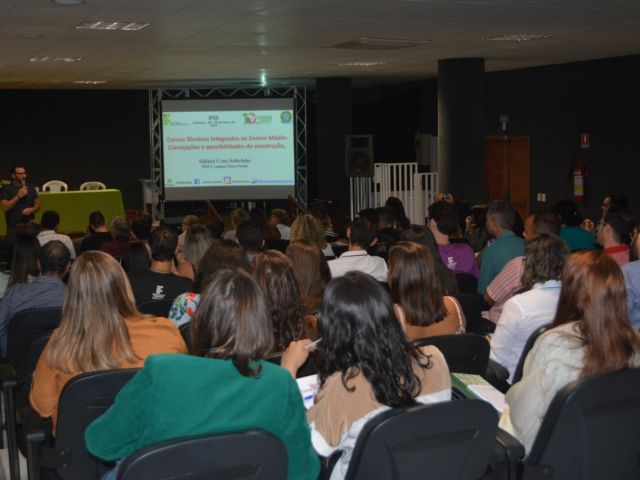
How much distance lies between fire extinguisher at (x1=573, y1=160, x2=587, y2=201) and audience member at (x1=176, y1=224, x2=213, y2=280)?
8.41m

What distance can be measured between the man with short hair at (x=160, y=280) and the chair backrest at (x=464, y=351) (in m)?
2.15

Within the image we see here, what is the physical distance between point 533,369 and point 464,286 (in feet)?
9.08

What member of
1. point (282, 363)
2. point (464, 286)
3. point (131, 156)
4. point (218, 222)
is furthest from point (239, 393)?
point (131, 156)

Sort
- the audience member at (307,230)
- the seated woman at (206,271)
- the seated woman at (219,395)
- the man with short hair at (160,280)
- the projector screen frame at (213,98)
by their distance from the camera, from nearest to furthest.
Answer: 1. the seated woman at (219,395)
2. the seated woman at (206,271)
3. the man with short hair at (160,280)
4. the audience member at (307,230)
5. the projector screen frame at (213,98)

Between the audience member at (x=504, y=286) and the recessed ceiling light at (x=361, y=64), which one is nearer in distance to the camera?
the audience member at (x=504, y=286)

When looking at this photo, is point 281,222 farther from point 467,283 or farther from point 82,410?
point 82,410

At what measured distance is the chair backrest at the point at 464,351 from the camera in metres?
3.09

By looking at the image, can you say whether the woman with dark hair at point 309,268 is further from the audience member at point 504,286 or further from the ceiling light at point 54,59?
the ceiling light at point 54,59

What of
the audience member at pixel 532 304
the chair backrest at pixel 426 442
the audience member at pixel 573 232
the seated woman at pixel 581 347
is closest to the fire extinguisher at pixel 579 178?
the audience member at pixel 573 232

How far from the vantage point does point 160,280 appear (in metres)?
4.85

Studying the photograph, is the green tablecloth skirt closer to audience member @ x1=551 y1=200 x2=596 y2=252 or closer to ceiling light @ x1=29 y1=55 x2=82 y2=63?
ceiling light @ x1=29 y1=55 x2=82 y2=63

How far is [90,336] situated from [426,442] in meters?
1.25

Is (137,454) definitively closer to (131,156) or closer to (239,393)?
(239,393)

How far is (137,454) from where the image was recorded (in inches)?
75.3
